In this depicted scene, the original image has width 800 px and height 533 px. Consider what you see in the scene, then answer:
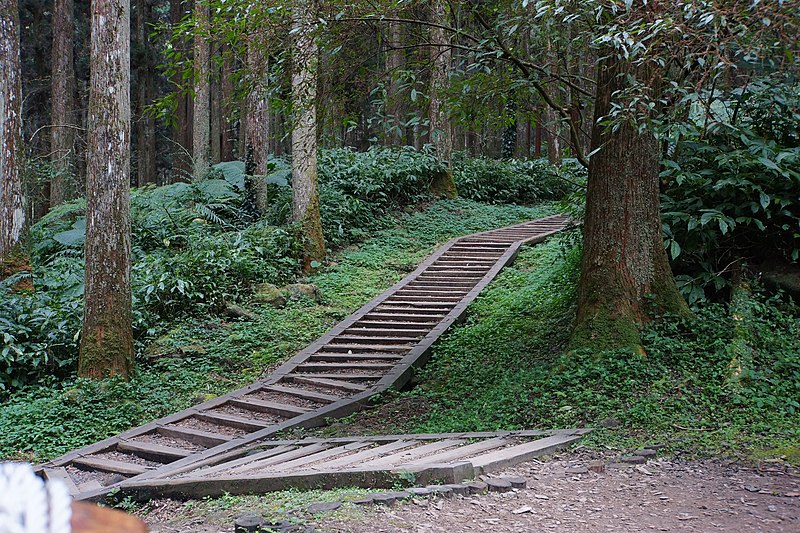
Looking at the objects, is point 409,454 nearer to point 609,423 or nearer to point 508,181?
point 609,423

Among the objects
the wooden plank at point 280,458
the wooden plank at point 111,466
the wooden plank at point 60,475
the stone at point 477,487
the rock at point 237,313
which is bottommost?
the wooden plank at point 111,466

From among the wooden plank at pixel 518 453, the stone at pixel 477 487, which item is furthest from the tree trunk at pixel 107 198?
the stone at pixel 477 487

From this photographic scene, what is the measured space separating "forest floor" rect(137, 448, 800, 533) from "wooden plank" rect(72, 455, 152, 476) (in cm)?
176

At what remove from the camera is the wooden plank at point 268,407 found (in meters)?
8.61

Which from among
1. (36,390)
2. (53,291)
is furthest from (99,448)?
(53,291)

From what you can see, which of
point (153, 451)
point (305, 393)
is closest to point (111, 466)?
point (153, 451)

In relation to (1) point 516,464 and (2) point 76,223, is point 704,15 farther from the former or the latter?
(2) point 76,223

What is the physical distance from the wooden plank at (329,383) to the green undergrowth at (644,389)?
1.84ft

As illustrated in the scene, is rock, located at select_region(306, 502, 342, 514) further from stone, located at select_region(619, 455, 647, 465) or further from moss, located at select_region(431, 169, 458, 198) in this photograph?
moss, located at select_region(431, 169, 458, 198)

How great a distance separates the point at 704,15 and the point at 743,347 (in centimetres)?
336

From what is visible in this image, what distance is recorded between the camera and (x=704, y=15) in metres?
5.28

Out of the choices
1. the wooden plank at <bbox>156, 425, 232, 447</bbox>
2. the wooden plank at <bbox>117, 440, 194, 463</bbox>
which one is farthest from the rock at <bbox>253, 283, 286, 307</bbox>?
the wooden plank at <bbox>117, 440, 194, 463</bbox>

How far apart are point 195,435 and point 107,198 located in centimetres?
318

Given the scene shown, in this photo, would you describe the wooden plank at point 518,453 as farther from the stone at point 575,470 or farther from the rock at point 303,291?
the rock at point 303,291
